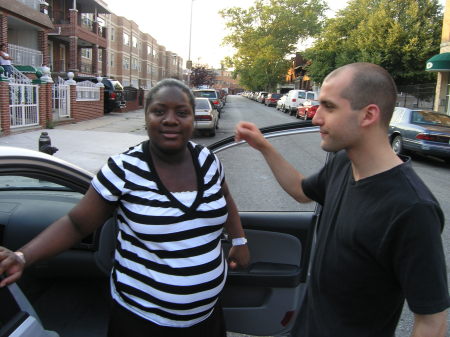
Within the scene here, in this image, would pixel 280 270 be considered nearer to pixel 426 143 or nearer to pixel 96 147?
pixel 426 143

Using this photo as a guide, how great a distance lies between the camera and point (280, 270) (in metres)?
2.45

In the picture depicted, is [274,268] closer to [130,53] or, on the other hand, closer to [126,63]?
[126,63]

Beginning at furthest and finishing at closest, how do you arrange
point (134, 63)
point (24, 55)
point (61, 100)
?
point (134, 63)
point (24, 55)
point (61, 100)

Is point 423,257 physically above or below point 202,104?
below

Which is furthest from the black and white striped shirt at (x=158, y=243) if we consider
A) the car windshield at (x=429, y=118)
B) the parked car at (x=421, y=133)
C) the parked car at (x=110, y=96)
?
the parked car at (x=110, y=96)

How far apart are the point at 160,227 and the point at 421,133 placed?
32.8 feet

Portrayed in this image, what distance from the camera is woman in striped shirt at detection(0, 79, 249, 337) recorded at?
1.68 metres

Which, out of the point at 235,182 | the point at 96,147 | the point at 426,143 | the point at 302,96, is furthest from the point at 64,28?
the point at 235,182

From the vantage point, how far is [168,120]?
1787mm

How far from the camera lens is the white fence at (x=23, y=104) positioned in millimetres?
12602

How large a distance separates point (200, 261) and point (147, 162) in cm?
47

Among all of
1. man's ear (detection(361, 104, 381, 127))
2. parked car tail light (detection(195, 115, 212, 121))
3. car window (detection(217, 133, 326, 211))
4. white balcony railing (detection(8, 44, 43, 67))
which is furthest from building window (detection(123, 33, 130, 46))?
man's ear (detection(361, 104, 381, 127))

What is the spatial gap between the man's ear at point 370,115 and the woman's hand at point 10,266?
1390 millimetres

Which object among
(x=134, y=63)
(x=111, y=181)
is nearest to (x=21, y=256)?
(x=111, y=181)
